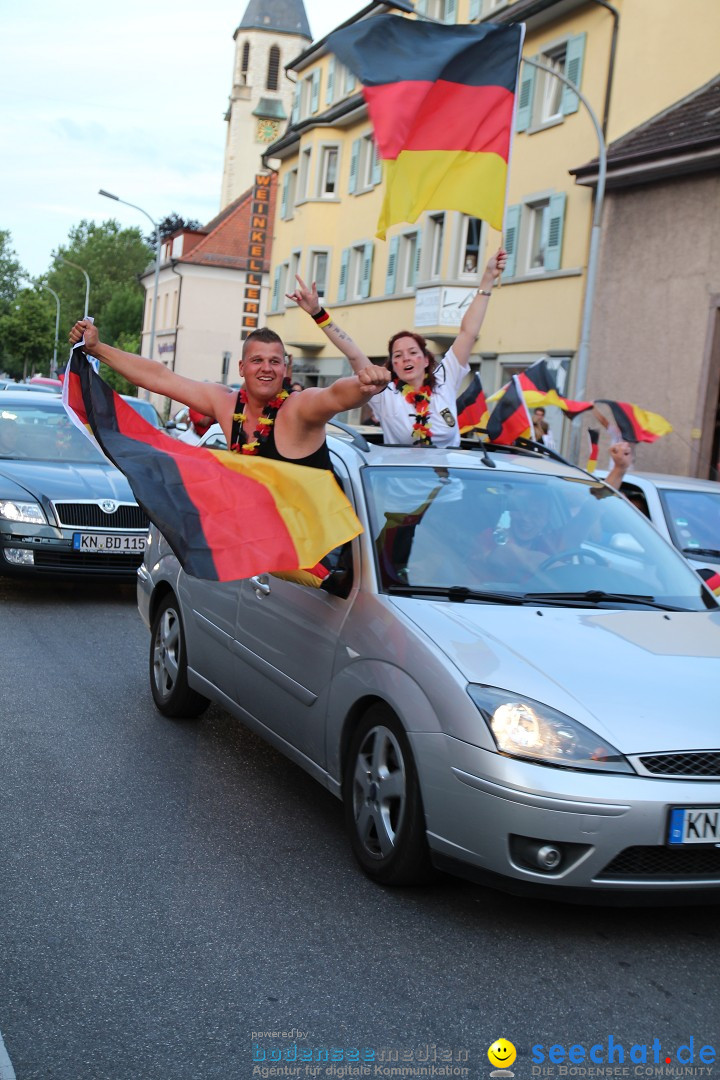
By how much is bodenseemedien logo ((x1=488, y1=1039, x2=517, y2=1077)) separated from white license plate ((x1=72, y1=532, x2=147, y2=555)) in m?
8.06

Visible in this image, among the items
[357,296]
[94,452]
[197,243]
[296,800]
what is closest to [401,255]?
[357,296]

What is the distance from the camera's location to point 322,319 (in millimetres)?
5883

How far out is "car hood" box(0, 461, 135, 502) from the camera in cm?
1120

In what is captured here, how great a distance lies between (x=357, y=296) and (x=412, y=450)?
1333 inches

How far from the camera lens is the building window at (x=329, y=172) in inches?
1662

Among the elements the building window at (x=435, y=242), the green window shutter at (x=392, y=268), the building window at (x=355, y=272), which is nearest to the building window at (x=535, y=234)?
the building window at (x=435, y=242)

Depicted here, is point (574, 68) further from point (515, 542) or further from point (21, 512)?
point (515, 542)

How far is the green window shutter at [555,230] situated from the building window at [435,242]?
5749 millimetres

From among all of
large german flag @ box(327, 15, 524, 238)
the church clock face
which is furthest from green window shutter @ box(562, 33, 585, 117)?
the church clock face

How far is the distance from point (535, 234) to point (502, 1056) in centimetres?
2721

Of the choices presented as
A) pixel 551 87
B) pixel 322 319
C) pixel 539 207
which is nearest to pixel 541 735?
pixel 322 319

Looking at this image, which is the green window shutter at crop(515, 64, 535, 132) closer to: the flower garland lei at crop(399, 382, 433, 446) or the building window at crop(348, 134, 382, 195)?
the building window at crop(348, 134, 382, 195)

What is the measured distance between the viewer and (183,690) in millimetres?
7098

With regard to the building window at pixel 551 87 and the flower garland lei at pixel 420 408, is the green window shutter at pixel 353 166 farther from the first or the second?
the flower garland lei at pixel 420 408
